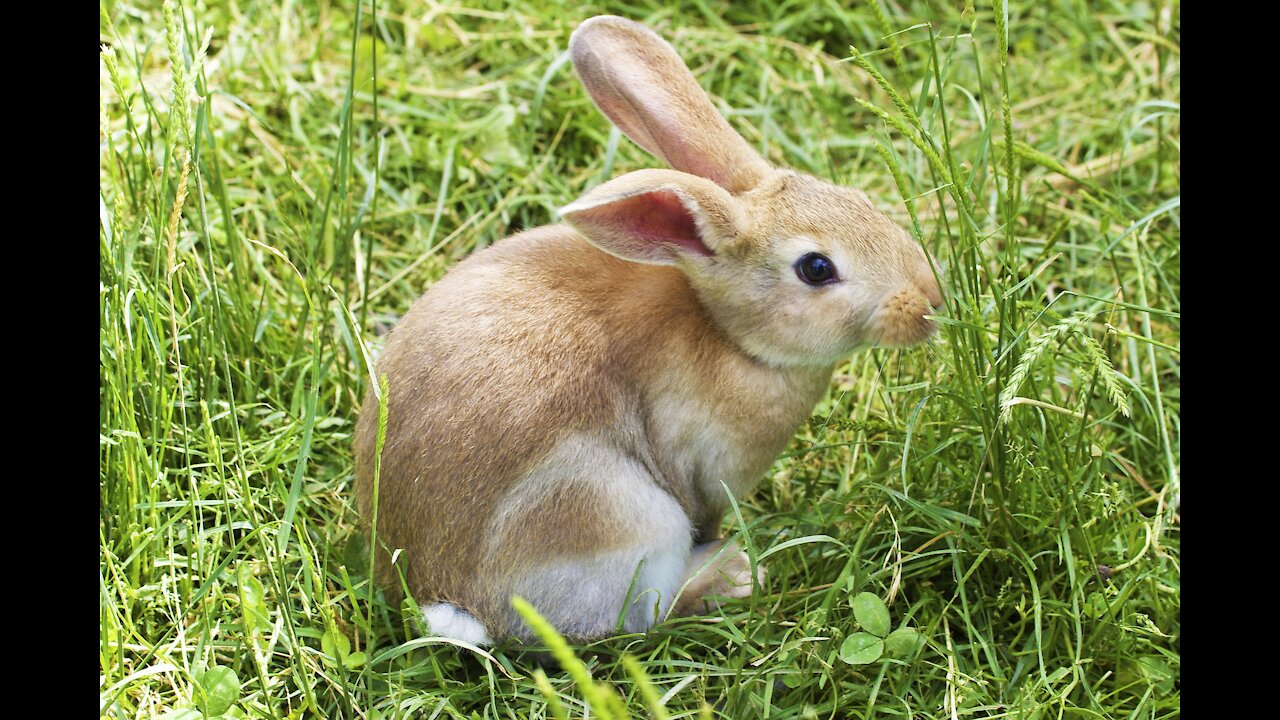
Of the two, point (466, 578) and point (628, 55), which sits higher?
point (628, 55)

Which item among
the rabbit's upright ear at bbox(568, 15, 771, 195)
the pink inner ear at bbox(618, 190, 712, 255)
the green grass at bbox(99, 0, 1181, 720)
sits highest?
the rabbit's upright ear at bbox(568, 15, 771, 195)

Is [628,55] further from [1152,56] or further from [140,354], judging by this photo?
[1152,56]

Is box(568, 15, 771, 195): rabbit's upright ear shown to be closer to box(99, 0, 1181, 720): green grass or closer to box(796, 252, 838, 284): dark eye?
box(796, 252, 838, 284): dark eye

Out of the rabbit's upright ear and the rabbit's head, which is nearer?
the rabbit's head

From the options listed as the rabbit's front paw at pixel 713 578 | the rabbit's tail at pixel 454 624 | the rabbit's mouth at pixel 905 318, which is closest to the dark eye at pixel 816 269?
the rabbit's mouth at pixel 905 318

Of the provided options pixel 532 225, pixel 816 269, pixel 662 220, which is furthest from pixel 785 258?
pixel 532 225

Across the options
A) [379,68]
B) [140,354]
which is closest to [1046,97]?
[379,68]

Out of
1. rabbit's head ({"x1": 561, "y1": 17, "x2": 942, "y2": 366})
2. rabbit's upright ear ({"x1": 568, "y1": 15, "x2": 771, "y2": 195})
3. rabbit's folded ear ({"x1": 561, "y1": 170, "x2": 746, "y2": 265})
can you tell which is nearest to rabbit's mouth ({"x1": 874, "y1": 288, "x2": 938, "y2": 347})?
rabbit's head ({"x1": 561, "y1": 17, "x2": 942, "y2": 366})
